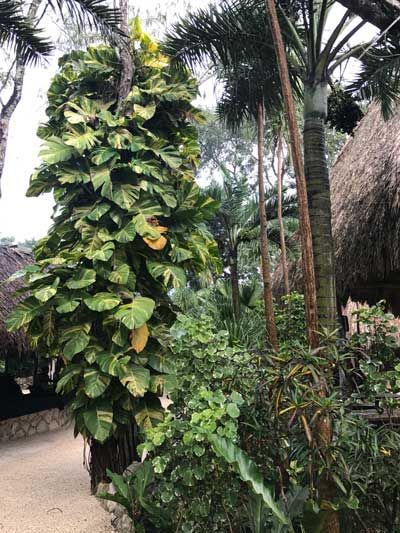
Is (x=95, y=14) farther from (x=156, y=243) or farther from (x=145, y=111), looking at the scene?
(x=156, y=243)

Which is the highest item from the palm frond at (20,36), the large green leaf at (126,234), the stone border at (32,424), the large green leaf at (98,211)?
the palm frond at (20,36)

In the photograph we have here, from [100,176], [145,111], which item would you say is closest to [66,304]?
[100,176]

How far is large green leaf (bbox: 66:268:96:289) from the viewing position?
3555 mm

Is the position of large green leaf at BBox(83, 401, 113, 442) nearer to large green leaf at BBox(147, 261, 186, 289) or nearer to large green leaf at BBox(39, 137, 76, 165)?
large green leaf at BBox(147, 261, 186, 289)

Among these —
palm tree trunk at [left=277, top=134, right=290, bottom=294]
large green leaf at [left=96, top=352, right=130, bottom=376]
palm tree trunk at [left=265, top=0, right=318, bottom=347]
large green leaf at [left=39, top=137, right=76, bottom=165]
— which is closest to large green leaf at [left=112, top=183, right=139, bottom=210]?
large green leaf at [left=39, top=137, right=76, bottom=165]

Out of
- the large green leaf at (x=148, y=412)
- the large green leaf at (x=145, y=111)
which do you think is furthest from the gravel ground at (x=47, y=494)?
the large green leaf at (x=145, y=111)

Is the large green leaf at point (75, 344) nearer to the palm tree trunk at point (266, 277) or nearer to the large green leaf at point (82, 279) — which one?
the large green leaf at point (82, 279)

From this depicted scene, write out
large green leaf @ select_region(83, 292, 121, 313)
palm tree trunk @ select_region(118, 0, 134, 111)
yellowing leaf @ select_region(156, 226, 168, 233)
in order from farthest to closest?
palm tree trunk @ select_region(118, 0, 134, 111)
yellowing leaf @ select_region(156, 226, 168, 233)
large green leaf @ select_region(83, 292, 121, 313)

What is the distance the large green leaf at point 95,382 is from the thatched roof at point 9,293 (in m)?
1.98

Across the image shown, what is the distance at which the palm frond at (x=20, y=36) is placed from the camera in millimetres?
3981

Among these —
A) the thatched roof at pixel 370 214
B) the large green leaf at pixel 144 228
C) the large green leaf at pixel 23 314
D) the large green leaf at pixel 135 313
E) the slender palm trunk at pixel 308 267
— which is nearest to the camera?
the slender palm trunk at pixel 308 267

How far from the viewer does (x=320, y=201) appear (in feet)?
11.9

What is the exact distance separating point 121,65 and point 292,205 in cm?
498

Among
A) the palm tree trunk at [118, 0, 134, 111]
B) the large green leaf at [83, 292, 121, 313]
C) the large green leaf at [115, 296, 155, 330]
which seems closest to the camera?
the large green leaf at [115, 296, 155, 330]
